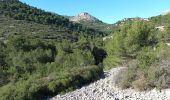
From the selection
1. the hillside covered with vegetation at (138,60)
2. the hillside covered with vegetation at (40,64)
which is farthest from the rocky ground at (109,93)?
the hillside covered with vegetation at (40,64)

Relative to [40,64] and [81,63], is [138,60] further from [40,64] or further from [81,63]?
[40,64]

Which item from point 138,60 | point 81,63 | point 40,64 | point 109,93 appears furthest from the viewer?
point 40,64

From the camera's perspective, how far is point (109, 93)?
25984 millimetres

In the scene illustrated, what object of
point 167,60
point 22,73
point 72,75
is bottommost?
point 22,73

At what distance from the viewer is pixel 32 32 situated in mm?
104625

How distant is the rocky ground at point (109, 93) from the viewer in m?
22.7

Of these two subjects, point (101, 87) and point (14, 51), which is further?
point (14, 51)

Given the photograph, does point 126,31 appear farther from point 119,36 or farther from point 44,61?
point 44,61

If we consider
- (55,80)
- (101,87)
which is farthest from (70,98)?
(55,80)

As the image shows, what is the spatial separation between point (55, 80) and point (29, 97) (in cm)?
325

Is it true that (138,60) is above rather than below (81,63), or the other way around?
above

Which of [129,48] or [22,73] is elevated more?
[129,48]

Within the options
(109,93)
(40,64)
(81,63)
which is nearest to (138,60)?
(109,93)

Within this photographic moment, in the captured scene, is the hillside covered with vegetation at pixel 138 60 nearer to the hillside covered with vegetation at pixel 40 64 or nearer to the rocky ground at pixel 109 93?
the rocky ground at pixel 109 93
